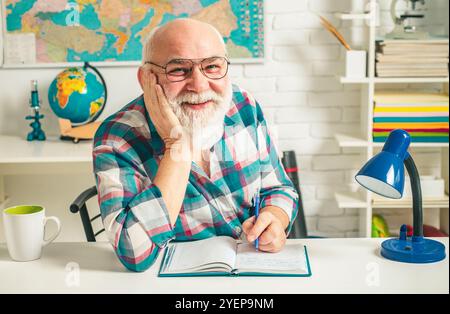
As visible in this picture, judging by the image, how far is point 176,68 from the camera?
1.49 m

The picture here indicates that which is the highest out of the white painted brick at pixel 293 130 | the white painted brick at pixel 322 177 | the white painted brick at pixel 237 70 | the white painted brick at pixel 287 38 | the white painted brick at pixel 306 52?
the white painted brick at pixel 287 38

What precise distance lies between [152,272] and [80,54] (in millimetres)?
1780

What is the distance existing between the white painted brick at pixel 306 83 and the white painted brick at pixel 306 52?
0.29 ft

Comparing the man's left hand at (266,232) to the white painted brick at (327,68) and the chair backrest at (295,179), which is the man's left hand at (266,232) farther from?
the white painted brick at (327,68)

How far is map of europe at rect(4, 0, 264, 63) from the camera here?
9.28 ft

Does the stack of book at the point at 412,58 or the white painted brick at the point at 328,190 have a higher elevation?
the stack of book at the point at 412,58

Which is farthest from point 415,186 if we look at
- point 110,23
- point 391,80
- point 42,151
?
point 110,23

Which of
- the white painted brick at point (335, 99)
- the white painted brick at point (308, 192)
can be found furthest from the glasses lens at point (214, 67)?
the white painted brick at point (308, 192)

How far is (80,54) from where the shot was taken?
286cm

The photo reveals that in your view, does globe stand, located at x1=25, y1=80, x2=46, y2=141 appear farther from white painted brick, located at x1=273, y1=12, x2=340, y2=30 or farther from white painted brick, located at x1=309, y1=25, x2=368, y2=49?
white painted brick, located at x1=309, y1=25, x2=368, y2=49

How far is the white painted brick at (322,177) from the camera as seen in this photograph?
3.00 m

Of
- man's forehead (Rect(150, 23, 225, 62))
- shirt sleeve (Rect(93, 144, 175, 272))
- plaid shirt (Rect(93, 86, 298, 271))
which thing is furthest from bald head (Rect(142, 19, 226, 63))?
shirt sleeve (Rect(93, 144, 175, 272))
